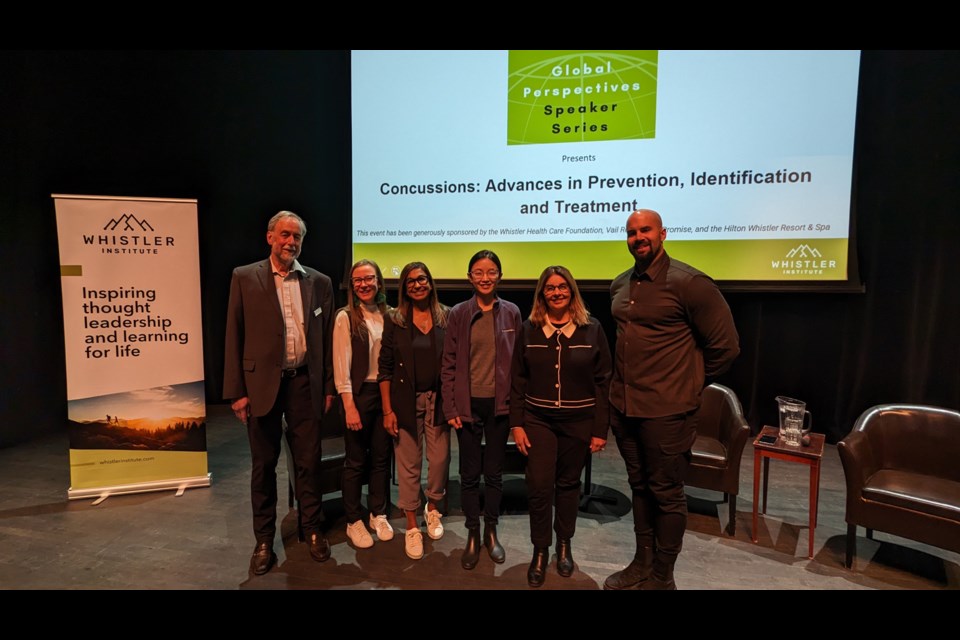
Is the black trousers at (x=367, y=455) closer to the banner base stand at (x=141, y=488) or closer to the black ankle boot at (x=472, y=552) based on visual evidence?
the black ankle boot at (x=472, y=552)

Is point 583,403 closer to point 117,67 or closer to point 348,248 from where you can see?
point 348,248

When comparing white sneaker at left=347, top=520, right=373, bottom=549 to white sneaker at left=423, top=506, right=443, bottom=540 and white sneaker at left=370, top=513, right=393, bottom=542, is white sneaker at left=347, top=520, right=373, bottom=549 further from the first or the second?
white sneaker at left=423, top=506, right=443, bottom=540

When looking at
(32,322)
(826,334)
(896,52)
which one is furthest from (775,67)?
(32,322)

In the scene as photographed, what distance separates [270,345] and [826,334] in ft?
13.4

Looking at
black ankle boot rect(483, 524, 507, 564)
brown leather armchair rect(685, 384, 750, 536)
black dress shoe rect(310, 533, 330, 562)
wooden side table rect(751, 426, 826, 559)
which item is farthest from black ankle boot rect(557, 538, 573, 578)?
black dress shoe rect(310, 533, 330, 562)

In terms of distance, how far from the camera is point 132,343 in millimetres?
2955

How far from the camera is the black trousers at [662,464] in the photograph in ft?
6.29

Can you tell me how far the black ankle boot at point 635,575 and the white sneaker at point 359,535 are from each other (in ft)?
3.86

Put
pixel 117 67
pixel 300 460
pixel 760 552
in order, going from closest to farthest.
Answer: pixel 300 460
pixel 760 552
pixel 117 67

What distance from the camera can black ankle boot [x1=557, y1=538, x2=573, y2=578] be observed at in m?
2.16

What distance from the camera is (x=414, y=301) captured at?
2285mm

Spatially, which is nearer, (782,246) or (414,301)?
(414,301)

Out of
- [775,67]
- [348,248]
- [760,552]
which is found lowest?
[760,552]

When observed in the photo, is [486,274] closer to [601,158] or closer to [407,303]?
[407,303]
